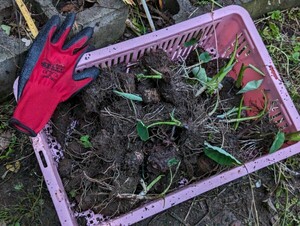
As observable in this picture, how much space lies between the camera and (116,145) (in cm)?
160

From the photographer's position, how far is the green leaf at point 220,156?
1.55 metres

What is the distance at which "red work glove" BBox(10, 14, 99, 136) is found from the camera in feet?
5.12

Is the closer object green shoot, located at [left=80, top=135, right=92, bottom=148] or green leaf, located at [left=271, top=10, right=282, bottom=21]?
green shoot, located at [left=80, top=135, right=92, bottom=148]

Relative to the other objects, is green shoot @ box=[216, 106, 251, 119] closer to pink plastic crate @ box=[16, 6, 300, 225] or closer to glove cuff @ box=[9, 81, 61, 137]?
pink plastic crate @ box=[16, 6, 300, 225]

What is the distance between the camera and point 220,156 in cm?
157

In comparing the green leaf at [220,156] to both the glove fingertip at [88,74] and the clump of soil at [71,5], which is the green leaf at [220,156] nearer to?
the glove fingertip at [88,74]

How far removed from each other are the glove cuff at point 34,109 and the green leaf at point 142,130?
0.27 m

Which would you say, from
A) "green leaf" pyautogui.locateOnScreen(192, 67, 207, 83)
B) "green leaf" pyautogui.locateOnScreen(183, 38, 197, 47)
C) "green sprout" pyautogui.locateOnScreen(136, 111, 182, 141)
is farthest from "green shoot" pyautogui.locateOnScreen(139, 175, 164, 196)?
"green leaf" pyautogui.locateOnScreen(183, 38, 197, 47)

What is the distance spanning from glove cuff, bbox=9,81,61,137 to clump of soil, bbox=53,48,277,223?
0.33 feet

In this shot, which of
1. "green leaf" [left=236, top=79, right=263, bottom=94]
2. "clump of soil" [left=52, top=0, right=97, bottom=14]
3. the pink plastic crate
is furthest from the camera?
"clump of soil" [left=52, top=0, right=97, bottom=14]

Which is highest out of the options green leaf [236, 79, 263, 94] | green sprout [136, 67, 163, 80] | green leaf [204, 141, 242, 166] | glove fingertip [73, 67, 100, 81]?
glove fingertip [73, 67, 100, 81]

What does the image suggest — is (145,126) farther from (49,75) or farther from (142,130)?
(49,75)

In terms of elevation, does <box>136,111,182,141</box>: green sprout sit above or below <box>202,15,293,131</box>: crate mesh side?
above

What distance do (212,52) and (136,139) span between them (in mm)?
497
